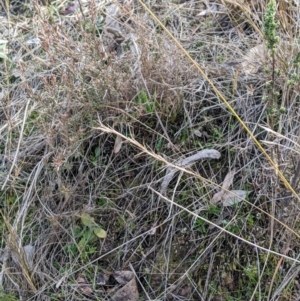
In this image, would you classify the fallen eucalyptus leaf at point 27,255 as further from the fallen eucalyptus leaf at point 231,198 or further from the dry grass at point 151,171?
the fallen eucalyptus leaf at point 231,198

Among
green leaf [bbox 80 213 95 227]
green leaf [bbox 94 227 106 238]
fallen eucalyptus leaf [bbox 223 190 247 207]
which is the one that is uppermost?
fallen eucalyptus leaf [bbox 223 190 247 207]

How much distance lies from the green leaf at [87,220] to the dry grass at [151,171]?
0.8 inches

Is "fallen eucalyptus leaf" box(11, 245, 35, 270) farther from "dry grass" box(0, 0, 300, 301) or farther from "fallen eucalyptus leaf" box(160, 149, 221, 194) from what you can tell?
"fallen eucalyptus leaf" box(160, 149, 221, 194)

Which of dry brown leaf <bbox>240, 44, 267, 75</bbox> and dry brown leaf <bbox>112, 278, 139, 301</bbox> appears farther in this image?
dry brown leaf <bbox>240, 44, 267, 75</bbox>

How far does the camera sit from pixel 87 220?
2.06 metres

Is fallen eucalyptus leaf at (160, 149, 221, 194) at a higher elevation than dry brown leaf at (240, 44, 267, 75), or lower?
lower

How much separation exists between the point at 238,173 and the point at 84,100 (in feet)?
2.02

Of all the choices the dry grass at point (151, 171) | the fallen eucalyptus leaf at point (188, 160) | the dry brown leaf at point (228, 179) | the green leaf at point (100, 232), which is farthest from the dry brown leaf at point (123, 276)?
the dry brown leaf at point (228, 179)

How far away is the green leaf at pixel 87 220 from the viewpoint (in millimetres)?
2056

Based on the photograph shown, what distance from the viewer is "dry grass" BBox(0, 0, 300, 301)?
1.90m

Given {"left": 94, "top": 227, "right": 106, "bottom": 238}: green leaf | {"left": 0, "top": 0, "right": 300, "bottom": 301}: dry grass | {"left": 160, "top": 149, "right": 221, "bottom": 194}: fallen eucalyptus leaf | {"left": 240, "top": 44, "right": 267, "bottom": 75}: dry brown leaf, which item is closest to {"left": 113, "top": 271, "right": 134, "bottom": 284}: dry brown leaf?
{"left": 0, "top": 0, "right": 300, "bottom": 301}: dry grass

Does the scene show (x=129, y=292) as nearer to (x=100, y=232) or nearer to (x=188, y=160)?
(x=100, y=232)

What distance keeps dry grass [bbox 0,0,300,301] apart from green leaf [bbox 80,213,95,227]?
0.06ft

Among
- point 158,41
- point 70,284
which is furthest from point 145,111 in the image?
point 70,284
